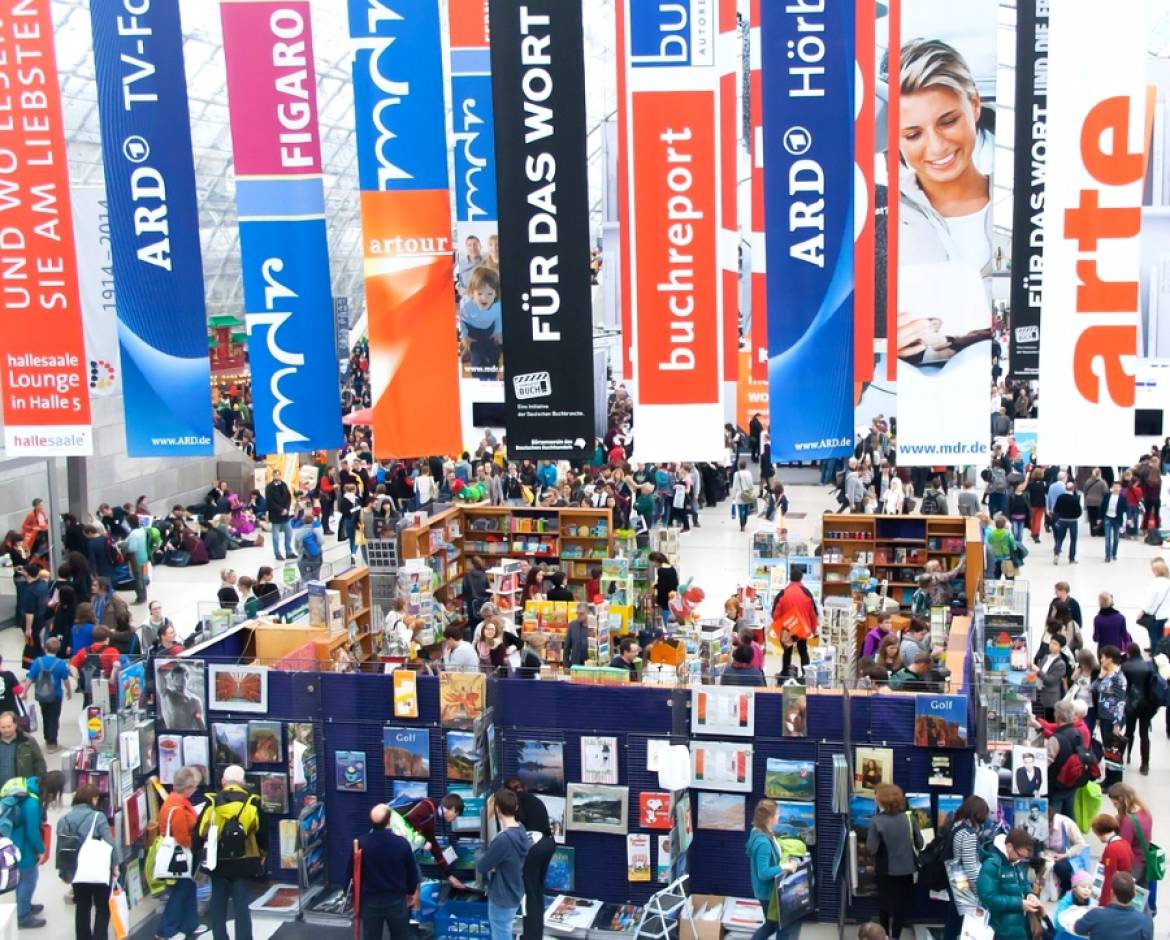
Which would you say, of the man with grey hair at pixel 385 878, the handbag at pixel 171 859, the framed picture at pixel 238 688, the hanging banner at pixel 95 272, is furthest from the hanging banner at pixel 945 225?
the hanging banner at pixel 95 272

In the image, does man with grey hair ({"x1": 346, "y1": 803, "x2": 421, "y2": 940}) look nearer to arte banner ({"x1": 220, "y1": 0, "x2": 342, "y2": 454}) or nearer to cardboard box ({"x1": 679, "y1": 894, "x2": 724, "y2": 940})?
cardboard box ({"x1": 679, "y1": 894, "x2": 724, "y2": 940})

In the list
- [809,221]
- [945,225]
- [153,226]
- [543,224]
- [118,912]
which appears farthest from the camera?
[153,226]

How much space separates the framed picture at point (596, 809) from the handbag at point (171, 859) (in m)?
2.25

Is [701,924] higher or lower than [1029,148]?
lower

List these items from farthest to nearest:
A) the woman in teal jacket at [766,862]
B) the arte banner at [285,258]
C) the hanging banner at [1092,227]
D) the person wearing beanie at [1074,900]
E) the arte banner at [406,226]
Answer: the arte banner at [285,258] → the arte banner at [406,226] → the hanging banner at [1092,227] → the woman in teal jacket at [766,862] → the person wearing beanie at [1074,900]

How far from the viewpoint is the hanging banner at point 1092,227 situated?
368 inches

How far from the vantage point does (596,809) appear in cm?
875

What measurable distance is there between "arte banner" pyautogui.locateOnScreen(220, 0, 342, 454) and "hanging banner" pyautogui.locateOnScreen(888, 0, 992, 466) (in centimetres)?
422

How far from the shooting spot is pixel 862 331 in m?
12.4

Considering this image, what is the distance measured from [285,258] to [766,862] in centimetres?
573

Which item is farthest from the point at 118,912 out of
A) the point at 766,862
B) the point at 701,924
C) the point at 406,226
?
the point at 406,226

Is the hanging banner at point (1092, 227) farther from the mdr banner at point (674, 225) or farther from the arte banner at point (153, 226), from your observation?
the arte banner at point (153, 226)

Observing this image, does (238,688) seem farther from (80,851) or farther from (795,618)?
(795,618)

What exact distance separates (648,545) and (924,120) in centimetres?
680
